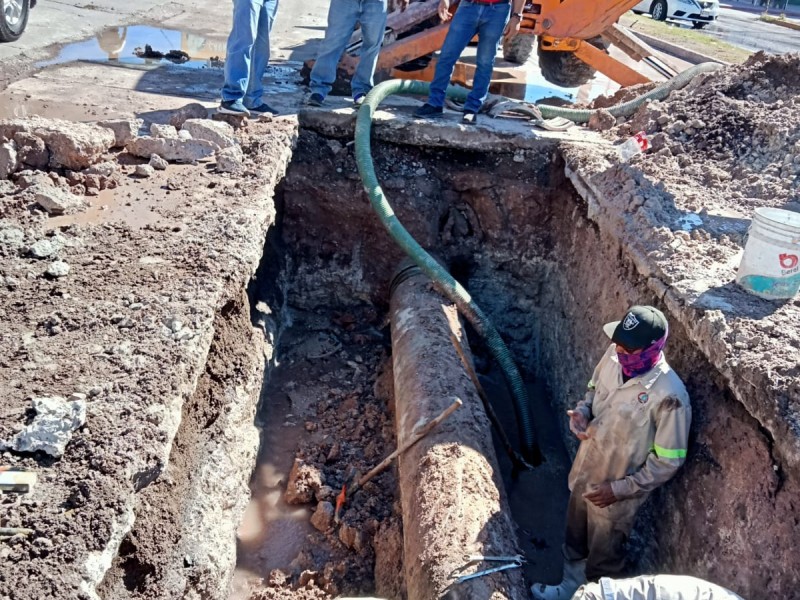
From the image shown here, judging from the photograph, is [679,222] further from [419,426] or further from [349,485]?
[349,485]

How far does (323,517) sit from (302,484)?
28 cm

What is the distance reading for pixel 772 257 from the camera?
11.0 ft

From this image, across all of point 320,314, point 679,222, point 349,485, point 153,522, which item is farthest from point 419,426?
point 320,314

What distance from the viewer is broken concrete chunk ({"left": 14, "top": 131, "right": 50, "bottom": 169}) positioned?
4195 mm

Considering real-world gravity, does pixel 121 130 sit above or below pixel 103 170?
above

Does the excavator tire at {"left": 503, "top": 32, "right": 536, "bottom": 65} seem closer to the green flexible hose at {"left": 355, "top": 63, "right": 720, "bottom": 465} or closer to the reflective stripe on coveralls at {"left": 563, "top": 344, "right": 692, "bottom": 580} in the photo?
the green flexible hose at {"left": 355, "top": 63, "right": 720, "bottom": 465}

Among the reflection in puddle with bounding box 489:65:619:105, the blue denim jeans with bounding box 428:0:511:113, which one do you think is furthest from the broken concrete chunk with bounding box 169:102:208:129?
the reflection in puddle with bounding box 489:65:619:105

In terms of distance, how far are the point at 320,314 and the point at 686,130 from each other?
338cm

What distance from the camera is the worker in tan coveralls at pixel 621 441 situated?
313 centimetres

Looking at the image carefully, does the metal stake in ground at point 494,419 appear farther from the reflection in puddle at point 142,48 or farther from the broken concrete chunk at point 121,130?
the reflection in puddle at point 142,48

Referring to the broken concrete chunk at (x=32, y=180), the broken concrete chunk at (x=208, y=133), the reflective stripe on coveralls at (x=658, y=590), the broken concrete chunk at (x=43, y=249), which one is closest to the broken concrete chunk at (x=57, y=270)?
the broken concrete chunk at (x=43, y=249)

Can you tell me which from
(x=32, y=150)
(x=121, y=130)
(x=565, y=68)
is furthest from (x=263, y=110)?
(x=565, y=68)

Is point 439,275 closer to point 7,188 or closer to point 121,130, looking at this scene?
point 121,130

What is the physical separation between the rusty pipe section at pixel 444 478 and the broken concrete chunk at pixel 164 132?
2.02m
